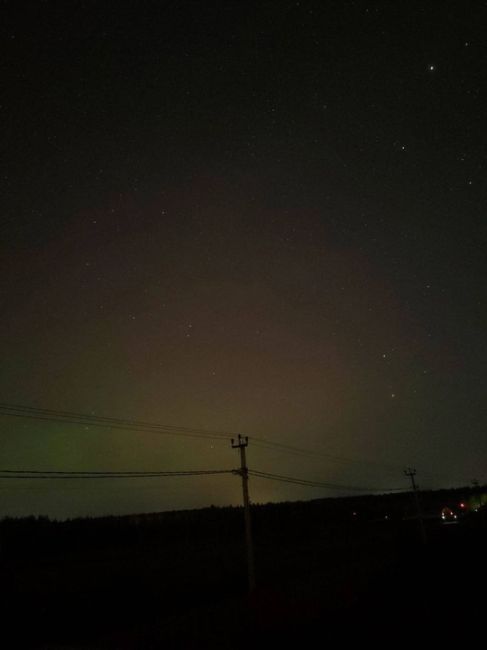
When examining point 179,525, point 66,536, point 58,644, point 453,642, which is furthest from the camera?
point 179,525

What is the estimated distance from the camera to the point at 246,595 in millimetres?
27766

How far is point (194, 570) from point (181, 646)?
26219 mm

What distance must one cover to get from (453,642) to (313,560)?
1225 inches

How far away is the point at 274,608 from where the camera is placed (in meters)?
23.5

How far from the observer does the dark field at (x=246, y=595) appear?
20.1m

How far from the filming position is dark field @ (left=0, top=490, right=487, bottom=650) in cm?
2014

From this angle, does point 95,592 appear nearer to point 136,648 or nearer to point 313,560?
point 136,648

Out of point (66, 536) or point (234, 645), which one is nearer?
point (234, 645)

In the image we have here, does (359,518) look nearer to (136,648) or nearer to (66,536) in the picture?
(66,536)

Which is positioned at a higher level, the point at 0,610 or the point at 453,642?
the point at 0,610

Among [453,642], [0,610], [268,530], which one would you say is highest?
[268,530]

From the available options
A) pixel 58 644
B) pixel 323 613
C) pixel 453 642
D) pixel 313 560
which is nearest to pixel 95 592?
pixel 58 644

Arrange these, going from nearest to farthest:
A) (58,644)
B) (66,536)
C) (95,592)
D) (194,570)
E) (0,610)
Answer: (58,644) → (0,610) → (95,592) → (194,570) → (66,536)

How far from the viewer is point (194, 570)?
141ft
